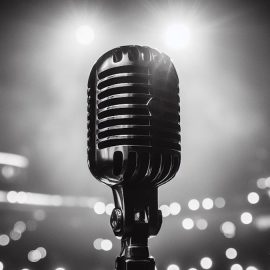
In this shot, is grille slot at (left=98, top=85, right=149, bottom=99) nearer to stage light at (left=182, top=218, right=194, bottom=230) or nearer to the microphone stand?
the microphone stand

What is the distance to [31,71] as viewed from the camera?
26.9ft

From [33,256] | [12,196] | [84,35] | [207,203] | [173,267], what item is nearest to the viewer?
[84,35]

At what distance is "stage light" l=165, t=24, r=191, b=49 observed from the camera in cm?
564

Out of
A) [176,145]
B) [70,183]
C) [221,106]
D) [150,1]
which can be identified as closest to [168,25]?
[150,1]

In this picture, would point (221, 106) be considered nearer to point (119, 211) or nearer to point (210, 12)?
point (210, 12)

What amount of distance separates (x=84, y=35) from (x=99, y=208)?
272 inches

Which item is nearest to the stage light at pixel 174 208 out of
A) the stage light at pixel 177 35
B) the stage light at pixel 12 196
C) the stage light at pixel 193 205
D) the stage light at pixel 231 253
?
the stage light at pixel 193 205

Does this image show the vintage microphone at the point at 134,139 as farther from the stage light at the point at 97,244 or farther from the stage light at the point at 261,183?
the stage light at the point at 261,183

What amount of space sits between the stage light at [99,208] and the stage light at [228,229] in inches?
129

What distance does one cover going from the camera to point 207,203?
1173 centimetres

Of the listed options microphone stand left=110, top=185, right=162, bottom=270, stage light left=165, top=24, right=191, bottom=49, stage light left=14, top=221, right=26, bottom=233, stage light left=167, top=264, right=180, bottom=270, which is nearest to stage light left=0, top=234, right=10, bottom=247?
stage light left=14, top=221, right=26, bottom=233

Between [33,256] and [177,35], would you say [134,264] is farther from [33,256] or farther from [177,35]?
[33,256]

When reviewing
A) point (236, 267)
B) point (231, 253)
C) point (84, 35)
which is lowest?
point (236, 267)

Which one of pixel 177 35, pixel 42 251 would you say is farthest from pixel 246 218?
pixel 177 35
